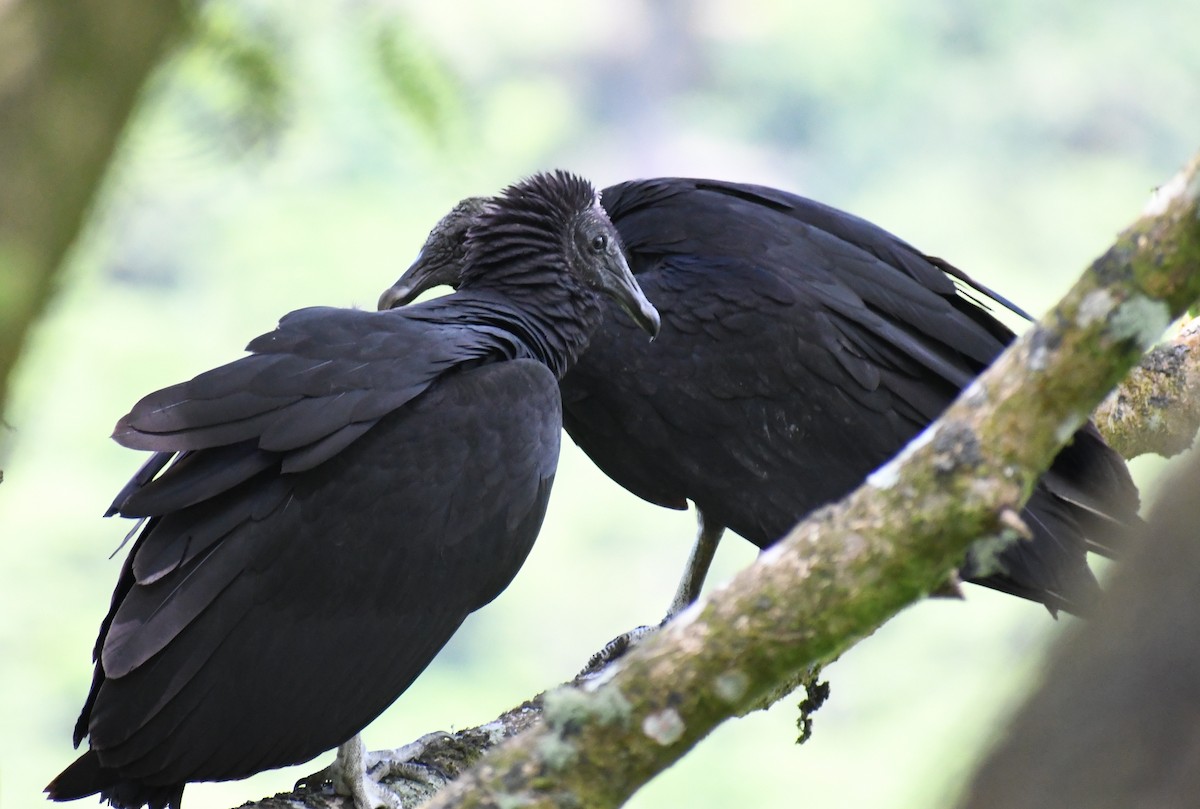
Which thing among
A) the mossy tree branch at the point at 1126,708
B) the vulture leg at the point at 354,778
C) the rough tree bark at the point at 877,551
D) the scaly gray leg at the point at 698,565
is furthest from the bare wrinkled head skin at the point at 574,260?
the mossy tree branch at the point at 1126,708

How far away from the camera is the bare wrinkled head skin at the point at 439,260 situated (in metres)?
3.69

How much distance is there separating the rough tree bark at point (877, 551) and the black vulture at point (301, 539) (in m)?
1.13

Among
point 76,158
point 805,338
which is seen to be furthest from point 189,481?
point 76,158

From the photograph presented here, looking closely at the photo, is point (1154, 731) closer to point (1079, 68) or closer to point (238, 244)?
point (238, 244)

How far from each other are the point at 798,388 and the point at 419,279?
1153 millimetres

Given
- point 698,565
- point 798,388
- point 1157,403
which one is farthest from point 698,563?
point 1157,403

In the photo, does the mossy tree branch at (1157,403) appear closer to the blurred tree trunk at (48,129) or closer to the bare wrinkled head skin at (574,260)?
the bare wrinkled head skin at (574,260)

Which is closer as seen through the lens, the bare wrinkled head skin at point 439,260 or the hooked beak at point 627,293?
the hooked beak at point 627,293

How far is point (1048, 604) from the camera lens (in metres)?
3.20

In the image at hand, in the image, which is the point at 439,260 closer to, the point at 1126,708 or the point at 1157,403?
the point at 1157,403

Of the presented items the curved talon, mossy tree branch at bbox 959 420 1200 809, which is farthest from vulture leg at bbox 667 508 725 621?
mossy tree branch at bbox 959 420 1200 809

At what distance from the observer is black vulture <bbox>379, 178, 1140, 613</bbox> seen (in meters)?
3.22

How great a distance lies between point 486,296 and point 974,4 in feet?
76.7

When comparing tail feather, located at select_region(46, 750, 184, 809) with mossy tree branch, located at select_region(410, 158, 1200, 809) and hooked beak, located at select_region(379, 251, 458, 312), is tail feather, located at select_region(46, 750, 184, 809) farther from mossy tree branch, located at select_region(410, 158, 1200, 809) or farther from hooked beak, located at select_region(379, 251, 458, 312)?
hooked beak, located at select_region(379, 251, 458, 312)
